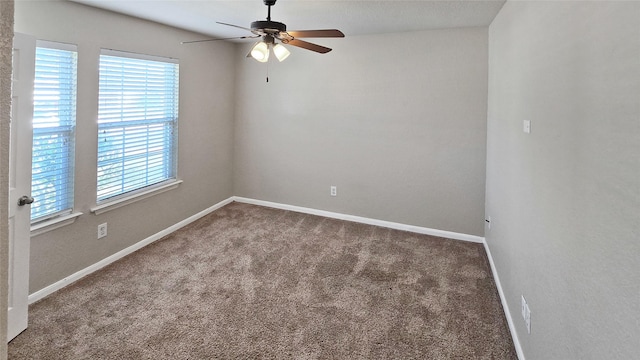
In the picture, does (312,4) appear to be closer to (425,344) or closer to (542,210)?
(542,210)

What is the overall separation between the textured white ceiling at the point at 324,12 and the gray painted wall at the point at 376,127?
43 centimetres

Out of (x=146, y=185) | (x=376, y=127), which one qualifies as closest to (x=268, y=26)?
(x=376, y=127)

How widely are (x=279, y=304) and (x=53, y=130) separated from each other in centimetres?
220

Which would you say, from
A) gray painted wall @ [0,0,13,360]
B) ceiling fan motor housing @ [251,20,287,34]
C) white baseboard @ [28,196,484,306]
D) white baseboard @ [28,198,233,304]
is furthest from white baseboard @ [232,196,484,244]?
gray painted wall @ [0,0,13,360]

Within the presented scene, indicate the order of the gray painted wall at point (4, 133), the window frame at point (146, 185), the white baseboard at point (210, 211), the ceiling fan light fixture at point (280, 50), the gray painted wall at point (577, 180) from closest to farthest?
the gray painted wall at point (4, 133) → the gray painted wall at point (577, 180) → the ceiling fan light fixture at point (280, 50) → the white baseboard at point (210, 211) → the window frame at point (146, 185)

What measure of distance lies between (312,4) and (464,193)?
8.41 feet

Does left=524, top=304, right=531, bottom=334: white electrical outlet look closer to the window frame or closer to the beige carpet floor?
the beige carpet floor

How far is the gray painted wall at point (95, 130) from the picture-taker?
105 inches

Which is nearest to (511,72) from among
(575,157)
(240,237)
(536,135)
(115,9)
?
(536,135)

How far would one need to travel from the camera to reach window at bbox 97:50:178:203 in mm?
3131

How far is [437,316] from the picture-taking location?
97.0 inches

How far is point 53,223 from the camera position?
2.69 meters

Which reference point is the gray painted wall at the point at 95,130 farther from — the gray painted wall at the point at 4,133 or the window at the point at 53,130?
the gray painted wall at the point at 4,133

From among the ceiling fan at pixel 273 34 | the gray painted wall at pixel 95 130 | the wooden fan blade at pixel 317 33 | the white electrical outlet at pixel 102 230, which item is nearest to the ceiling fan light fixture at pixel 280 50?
the ceiling fan at pixel 273 34
